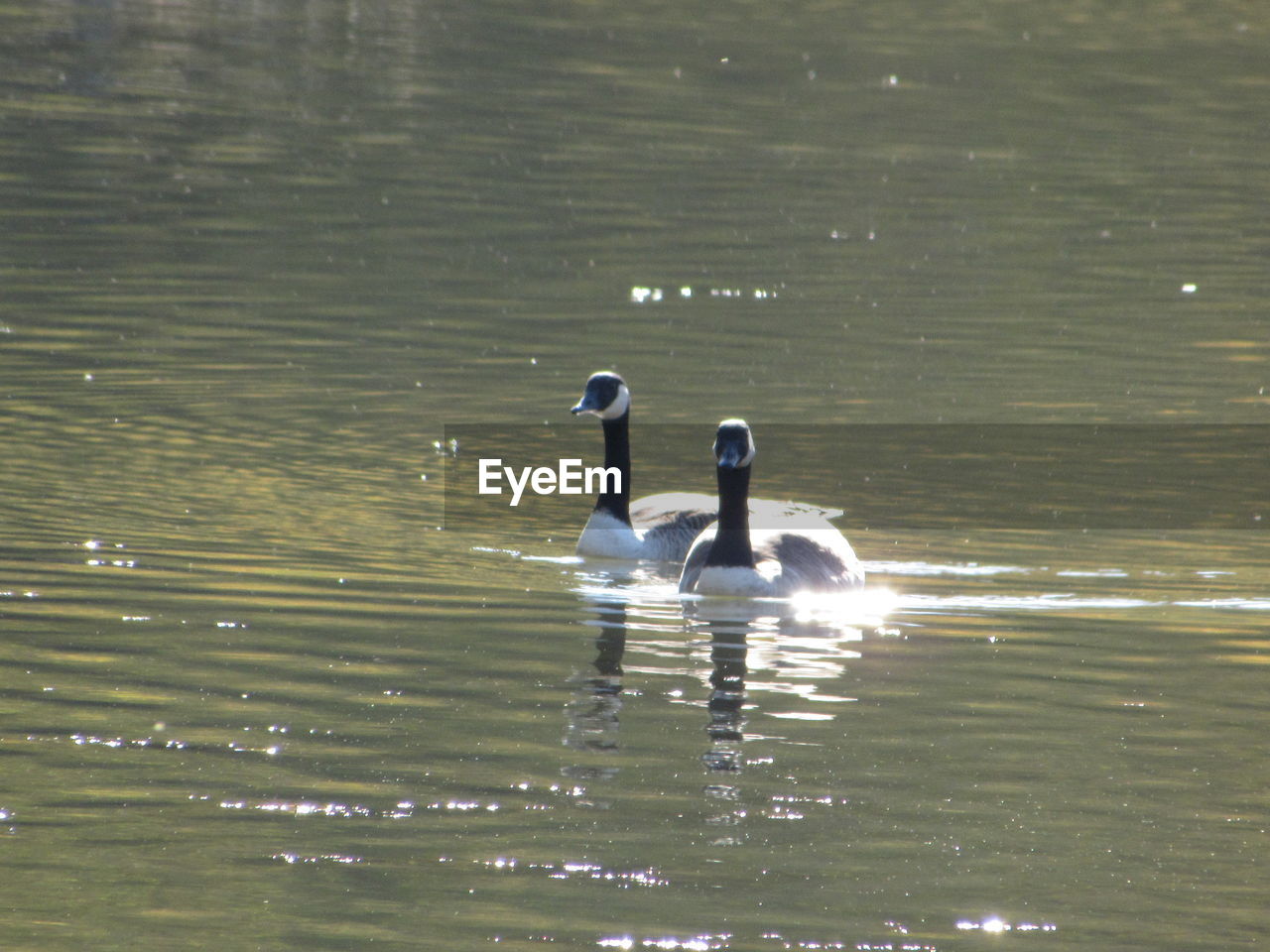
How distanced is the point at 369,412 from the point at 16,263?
28.8 feet

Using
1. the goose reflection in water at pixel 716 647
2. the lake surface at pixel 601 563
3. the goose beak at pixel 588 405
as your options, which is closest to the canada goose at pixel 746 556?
the goose reflection in water at pixel 716 647

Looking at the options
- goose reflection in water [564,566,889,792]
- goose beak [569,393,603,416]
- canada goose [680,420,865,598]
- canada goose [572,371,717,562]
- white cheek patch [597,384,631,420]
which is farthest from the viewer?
white cheek patch [597,384,631,420]

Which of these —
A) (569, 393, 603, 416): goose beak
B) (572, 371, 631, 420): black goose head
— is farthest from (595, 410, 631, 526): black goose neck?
(569, 393, 603, 416): goose beak

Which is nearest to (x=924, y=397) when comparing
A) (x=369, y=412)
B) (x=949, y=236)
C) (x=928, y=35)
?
(x=369, y=412)

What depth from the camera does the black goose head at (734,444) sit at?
46.9ft

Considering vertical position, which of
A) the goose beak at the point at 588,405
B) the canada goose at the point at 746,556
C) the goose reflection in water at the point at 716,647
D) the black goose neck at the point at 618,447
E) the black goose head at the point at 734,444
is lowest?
the goose reflection in water at the point at 716,647

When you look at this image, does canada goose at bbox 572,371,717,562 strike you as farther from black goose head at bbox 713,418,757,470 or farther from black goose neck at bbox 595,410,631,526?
black goose head at bbox 713,418,757,470

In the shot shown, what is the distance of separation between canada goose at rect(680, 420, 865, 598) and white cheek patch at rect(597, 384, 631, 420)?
7.11 ft

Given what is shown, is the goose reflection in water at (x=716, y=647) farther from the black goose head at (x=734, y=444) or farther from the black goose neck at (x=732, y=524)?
the black goose head at (x=734, y=444)

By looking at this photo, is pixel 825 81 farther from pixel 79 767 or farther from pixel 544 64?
pixel 79 767

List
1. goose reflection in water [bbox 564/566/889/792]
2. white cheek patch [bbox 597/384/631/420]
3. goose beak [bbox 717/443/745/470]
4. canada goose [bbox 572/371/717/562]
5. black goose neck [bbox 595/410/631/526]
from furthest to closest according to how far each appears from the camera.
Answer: black goose neck [bbox 595/410/631/526] < white cheek patch [bbox 597/384/631/420] < canada goose [bbox 572/371/717/562] < goose beak [bbox 717/443/745/470] < goose reflection in water [bbox 564/566/889/792]

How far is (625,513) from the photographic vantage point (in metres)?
15.9

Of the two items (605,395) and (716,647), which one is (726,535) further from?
(605,395)

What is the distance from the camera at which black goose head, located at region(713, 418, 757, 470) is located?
1428 centimetres
